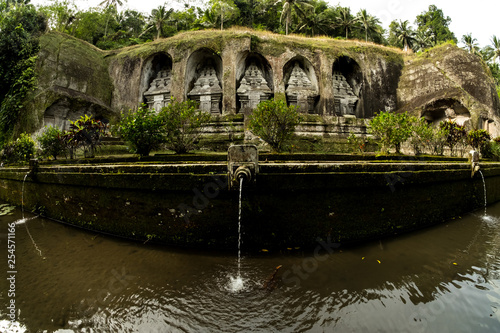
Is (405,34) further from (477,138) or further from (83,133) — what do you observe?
(83,133)

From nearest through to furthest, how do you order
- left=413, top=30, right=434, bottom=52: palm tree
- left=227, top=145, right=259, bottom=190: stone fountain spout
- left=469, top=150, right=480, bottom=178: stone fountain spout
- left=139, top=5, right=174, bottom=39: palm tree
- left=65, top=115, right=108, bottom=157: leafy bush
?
1. left=227, top=145, right=259, bottom=190: stone fountain spout
2. left=469, top=150, right=480, bottom=178: stone fountain spout
3. left=65, top=115, right=108, bottom=157: leafy bush
4. left=139, top=5, right=174, bottom=39: palm tree
5. left=413, top=30, right=434, bottom=52: palm tree

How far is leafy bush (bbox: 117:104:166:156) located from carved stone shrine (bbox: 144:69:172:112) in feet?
28.9

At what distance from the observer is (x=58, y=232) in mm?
4066

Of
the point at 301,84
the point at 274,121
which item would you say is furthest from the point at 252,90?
the point at 274,121

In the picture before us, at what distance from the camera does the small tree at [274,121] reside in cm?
675

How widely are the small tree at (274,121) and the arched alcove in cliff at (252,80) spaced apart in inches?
262

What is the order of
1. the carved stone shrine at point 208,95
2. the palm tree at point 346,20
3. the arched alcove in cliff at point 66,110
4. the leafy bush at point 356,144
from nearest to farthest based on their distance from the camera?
the leafy bush at point 356,144
the arched alcove in cliff at point 66,110
the carved stone shrine at point 208,95
the palm tree at point 346,20

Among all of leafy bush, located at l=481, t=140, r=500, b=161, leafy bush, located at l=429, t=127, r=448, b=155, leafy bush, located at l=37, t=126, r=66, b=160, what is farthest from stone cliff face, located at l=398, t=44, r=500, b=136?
leafy bush, located at l=37, t=126, r=66, b=160

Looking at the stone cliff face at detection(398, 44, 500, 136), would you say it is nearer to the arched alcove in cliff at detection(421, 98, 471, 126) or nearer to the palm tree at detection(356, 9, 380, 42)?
the arched alcove in cliff at detection(421, 98, 471, 126)

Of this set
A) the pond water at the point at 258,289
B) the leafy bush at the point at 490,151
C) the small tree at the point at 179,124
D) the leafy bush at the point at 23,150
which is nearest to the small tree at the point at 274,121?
the small tree at the point at 179,124

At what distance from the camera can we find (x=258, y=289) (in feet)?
7.80

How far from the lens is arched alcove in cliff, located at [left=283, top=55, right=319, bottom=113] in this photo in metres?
14.2

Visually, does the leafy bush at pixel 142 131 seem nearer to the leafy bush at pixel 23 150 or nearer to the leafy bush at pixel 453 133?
the leafy bush at pixel 23 150

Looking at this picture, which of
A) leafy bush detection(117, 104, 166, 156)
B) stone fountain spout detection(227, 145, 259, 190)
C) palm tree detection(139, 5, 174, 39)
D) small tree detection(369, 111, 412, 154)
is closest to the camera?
stone fountain spout detection(227, 145, 259, 190)
